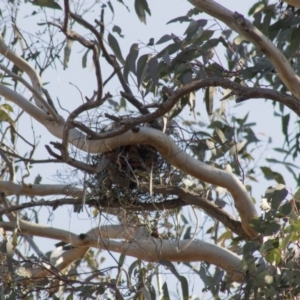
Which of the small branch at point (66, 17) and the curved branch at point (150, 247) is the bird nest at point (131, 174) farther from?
the small branch at point (66, 17)

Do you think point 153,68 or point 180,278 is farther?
point 180,278

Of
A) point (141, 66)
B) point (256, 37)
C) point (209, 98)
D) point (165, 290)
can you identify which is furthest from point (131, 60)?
point (165, 290)

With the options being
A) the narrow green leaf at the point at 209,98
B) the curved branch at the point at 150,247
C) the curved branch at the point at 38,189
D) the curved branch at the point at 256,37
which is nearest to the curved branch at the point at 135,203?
the curved branch at the point at 38,189

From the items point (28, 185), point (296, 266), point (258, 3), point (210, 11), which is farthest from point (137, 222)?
point (258, 3)

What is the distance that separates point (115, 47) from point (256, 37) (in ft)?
2.54

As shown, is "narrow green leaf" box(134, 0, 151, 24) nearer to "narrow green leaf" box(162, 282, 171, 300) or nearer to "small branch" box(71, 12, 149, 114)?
"small branch" box(71, 12, 149, 114)

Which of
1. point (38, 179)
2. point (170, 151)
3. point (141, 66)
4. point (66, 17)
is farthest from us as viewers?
point (38, 179)

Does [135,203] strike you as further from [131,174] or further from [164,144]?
[164,144]

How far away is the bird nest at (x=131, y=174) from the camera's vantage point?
2719mm

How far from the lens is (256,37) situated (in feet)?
7.75

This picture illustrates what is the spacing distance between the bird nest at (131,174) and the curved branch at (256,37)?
0.52 meters

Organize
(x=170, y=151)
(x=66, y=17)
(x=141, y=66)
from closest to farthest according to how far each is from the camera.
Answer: (x=66, y=17) < (x=170, y=151) < (x=141, y=66)

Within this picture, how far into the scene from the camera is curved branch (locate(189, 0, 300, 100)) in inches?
92.7

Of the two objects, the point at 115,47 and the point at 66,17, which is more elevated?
the point at 115,47
